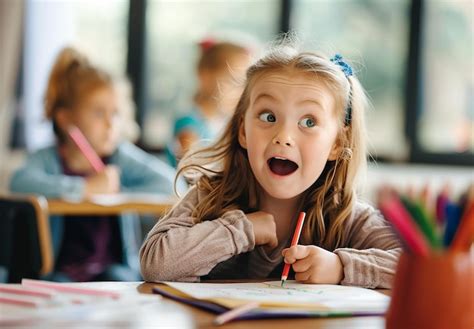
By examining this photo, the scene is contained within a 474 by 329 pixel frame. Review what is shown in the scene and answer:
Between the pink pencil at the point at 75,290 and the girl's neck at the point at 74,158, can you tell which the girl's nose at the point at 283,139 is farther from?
the girl's neck at the point at 74,158

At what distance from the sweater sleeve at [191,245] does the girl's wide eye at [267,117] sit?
0.50 ft

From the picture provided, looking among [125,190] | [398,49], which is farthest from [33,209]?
[398,49]

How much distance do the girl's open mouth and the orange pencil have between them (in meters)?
0.53

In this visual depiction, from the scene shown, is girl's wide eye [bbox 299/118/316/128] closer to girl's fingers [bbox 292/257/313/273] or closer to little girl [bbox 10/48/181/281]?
girl's fingers [bbox 292/257/313/273]

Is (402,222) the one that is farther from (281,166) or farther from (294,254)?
(281,166)

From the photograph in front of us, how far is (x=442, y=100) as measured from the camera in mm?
4207

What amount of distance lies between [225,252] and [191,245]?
0.17 feet

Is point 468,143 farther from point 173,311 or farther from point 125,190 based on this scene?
point 173,311

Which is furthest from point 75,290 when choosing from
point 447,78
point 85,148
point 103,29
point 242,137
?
point 103,29

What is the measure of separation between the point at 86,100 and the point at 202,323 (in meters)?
2.23

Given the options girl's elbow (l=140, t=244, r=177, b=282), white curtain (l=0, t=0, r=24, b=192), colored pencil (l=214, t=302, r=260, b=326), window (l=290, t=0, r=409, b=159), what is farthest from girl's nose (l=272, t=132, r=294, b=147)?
white curtain (l=0, t=0, r=24, b=192)

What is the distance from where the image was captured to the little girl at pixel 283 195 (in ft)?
3.95

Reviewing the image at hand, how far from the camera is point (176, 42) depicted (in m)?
4.74

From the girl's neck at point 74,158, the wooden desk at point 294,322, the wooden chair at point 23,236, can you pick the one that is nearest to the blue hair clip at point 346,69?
the wooden desk at point 294,322
